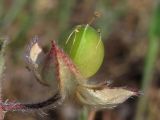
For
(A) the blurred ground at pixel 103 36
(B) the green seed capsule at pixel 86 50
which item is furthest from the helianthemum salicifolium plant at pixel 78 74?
(A) the blurred ground at pixel 103 36

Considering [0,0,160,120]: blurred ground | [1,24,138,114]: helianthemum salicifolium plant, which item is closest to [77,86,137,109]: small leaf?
[1,24,138,114]: helianthemum salicifolium plant

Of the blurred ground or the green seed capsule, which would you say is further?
the blurred ground

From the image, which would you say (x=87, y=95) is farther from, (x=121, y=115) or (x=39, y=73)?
(x=121, y=115)

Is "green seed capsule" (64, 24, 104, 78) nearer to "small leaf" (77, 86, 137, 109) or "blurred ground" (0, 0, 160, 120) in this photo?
"small leaf" (77, 86, 137, 109)

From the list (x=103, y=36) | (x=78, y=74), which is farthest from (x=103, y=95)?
(x=103, y=36)

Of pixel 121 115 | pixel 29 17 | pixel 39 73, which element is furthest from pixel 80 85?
pixel 29 17

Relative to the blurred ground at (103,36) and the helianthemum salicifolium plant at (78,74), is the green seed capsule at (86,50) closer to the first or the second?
the helianthemum salicifolium plant at (78,74)
